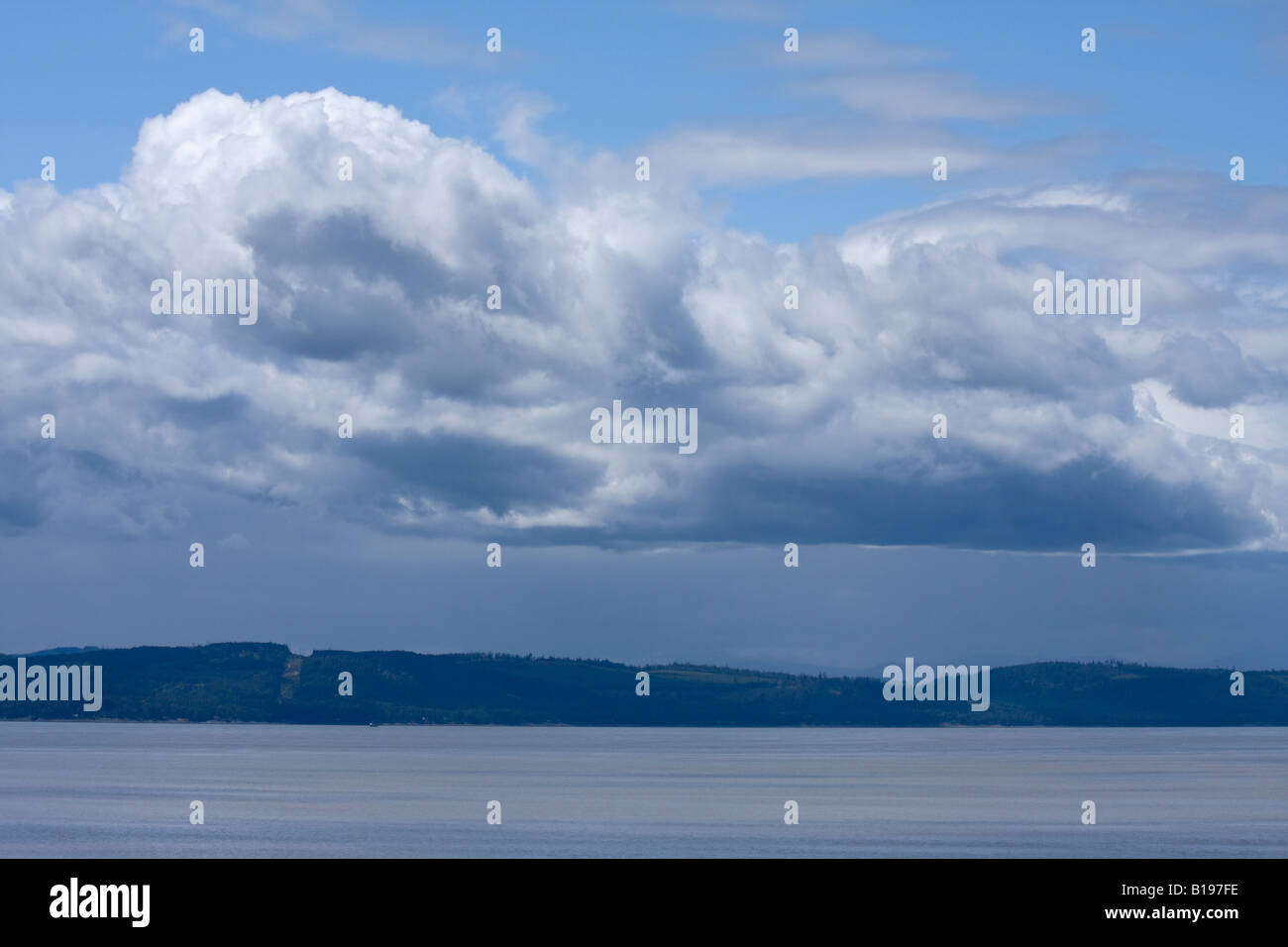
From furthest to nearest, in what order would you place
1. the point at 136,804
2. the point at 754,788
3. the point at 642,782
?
1. the point at 642,782
2. the point at 754,788
3. the point at 136,804

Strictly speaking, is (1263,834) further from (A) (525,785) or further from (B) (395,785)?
(B) (395,785)

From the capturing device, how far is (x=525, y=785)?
16762 cm

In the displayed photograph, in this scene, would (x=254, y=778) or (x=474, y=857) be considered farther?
(x=254, y=778)

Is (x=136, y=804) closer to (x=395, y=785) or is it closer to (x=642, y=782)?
(x=395, y=785)

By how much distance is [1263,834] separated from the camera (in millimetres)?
107750
